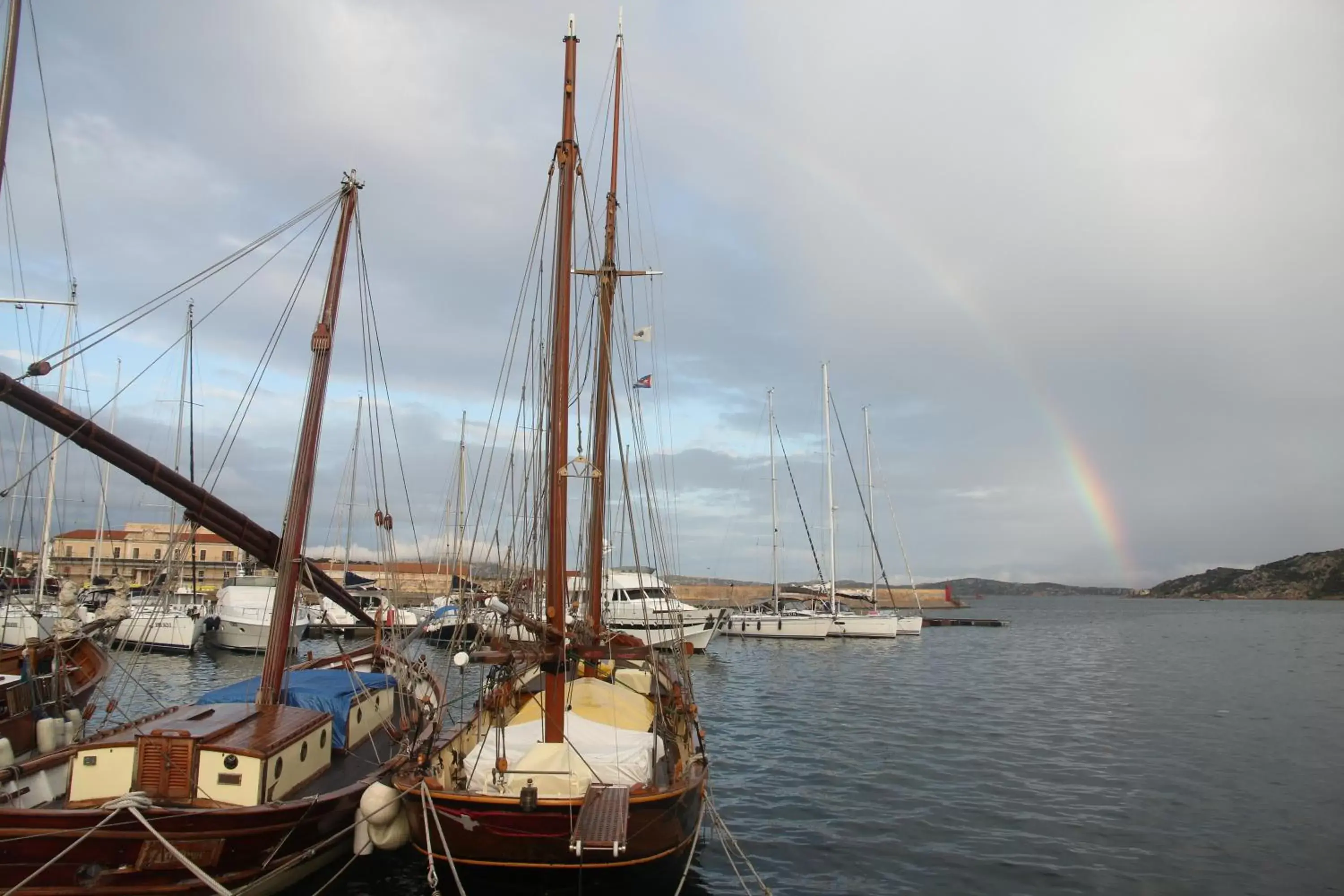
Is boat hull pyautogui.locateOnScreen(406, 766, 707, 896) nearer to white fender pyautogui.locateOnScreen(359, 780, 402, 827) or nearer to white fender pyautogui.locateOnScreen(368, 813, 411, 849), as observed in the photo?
white fender pyautogui.locateOnScreen(359, 780, 402, 827)

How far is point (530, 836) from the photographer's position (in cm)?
1063

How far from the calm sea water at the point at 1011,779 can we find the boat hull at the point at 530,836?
2.99 meters

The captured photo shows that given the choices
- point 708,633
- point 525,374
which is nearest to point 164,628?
point 708,633

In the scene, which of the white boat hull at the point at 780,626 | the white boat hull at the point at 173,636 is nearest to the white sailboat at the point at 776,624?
the white boat hull at the point at 780,626

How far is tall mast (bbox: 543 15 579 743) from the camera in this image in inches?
523

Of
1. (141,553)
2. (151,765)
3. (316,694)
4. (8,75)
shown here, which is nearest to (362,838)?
(151,765)

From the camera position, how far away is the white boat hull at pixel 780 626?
6619 cm

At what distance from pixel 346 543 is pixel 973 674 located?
4556 centimetres

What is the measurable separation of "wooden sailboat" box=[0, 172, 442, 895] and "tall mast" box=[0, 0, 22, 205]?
4.78 meters

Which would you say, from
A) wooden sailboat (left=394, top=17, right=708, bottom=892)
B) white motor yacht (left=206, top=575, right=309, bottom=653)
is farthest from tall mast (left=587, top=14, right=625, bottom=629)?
white motor yacht (left=206, top=575, right=309, bottom=653)

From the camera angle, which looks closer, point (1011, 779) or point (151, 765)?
point (151, 765)

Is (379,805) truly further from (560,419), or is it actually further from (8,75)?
(8,75)

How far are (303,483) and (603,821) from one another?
1011 centimetres

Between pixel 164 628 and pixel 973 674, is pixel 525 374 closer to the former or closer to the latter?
pixel 973 674
